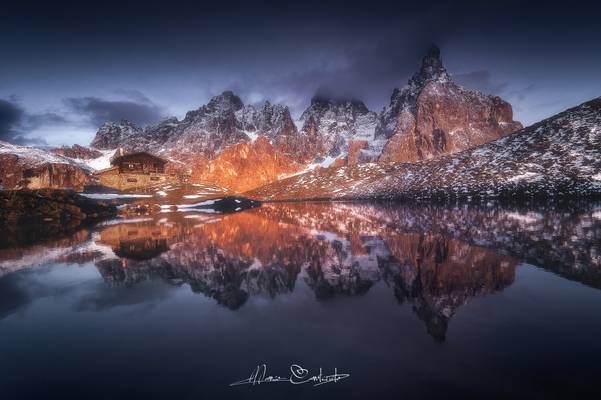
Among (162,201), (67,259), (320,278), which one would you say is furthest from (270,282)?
(162,201)

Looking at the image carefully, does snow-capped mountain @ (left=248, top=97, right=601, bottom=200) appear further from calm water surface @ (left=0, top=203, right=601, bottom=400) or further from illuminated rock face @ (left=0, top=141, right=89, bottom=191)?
illuminated rock face @ (left=0, top=141, right=89, bottom=191)

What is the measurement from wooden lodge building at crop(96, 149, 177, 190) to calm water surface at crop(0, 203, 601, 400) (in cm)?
7763

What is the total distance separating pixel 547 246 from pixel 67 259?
79.1 feet

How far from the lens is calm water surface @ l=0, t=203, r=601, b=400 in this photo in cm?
450

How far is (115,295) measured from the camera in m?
9.23

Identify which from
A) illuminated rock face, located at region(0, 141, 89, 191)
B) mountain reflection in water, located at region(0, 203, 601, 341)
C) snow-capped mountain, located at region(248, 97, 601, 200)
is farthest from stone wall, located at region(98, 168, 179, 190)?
snow-capped mountain, located at region(248, 97, 601, 200)

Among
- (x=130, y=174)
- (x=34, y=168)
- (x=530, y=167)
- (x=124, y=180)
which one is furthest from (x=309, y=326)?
(x=34, y=168)

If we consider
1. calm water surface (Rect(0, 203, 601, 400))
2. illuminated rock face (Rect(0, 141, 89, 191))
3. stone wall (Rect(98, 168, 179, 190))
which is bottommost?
calm water surface (Rect(0, 203, 601, 400))

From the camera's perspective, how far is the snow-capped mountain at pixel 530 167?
8600 cm

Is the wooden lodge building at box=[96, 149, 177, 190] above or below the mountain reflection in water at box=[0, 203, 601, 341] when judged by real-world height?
above

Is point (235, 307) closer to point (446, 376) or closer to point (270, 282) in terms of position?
point (270, 282)

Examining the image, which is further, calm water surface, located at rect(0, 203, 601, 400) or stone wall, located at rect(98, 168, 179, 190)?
stone wall, located at rect(98, 168, 179, 190)

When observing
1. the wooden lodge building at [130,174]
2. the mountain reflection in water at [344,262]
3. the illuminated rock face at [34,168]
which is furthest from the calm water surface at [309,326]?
the illuminated rock face at [34,168]

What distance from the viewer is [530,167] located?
329 ft
